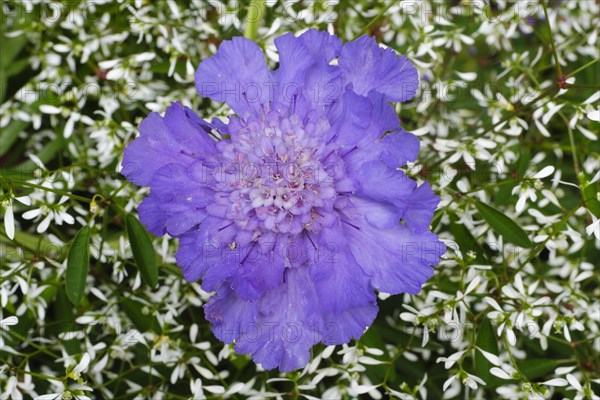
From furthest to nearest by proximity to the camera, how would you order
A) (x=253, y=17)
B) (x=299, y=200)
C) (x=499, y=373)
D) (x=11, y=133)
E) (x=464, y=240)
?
(x=11, y=133), (x=253, y=17), (x=464, y=240), (x=499, y=373), (x=299, y=200)

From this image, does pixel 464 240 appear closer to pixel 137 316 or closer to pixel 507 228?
pixel 507 228

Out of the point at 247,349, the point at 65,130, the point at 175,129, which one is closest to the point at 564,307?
the point at 247,349

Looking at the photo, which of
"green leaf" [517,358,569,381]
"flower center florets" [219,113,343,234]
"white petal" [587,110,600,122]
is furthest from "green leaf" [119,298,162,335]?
"white petal" [587,110,600,122]

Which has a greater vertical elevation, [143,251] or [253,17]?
[253,17]

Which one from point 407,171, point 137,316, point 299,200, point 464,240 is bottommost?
point 137,316

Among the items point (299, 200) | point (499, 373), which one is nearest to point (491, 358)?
point (499, 373)
